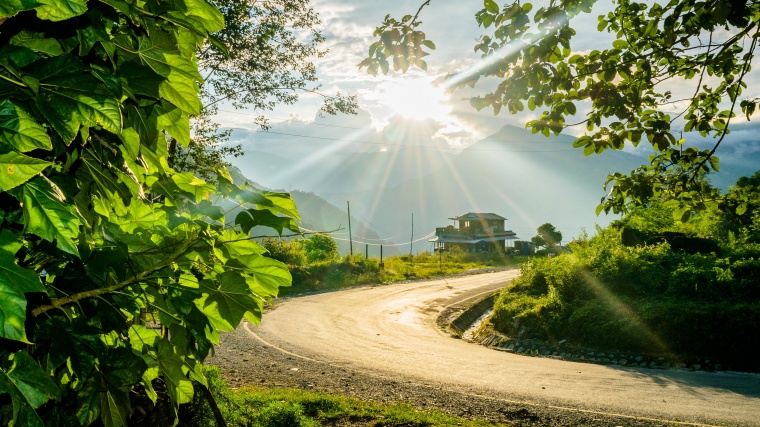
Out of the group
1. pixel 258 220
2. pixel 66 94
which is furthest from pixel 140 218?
pixel 66 94

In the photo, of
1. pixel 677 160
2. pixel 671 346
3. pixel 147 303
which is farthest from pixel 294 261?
pixel 147 303

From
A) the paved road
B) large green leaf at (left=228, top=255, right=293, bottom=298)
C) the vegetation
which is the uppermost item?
large green leaf at (left=228, top=255, right=293, bottom=298)

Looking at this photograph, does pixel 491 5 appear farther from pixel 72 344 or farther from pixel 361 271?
pixel 361 271

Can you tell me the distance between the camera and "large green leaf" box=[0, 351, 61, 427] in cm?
94

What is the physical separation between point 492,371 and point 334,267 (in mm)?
25516

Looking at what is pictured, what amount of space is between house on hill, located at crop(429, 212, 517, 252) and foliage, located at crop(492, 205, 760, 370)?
211 feet

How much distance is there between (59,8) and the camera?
802 millimetres

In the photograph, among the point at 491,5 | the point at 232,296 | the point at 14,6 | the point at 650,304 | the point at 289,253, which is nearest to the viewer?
the point at 14,6

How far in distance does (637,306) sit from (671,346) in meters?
2.19

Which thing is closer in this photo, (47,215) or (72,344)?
(47,215)

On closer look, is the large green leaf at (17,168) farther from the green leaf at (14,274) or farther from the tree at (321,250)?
the tree at (321,250)

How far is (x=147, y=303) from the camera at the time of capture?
4.92 ft

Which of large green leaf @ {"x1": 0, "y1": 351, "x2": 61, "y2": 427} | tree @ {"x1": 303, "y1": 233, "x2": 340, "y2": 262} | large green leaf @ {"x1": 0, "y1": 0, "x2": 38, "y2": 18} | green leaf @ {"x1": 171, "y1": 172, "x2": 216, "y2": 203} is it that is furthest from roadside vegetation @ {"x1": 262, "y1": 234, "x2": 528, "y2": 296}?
large green leaf @ {"x1": 0, "y1": 0, "x2": 38, "y2": 18}

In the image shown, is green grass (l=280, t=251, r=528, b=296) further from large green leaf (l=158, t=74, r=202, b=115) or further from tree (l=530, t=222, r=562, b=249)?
large green leaf (l=158, t=74, r=202, b=115)
